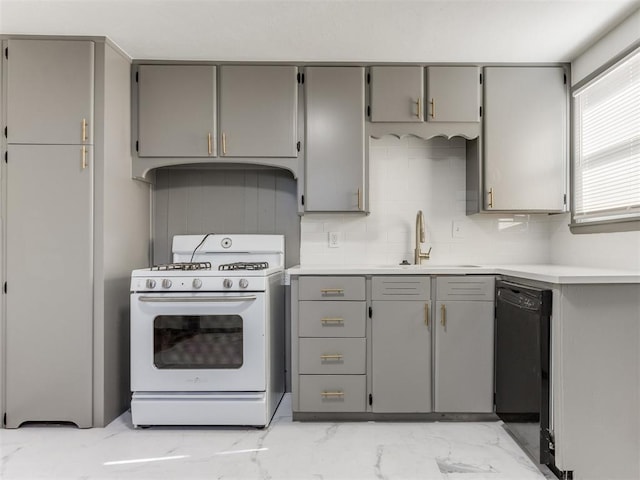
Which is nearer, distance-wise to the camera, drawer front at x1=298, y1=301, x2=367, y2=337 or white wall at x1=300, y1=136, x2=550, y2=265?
drawer front at x1=298, y1=301, x2=367, y2=337

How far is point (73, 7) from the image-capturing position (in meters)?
2.27

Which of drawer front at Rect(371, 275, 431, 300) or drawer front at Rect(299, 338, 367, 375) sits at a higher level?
drawer front at Rect(371, 275, 431, 300)

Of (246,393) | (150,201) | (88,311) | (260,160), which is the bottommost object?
(246,393)

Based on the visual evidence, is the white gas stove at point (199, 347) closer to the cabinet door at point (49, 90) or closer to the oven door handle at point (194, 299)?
the oven door handle at point (194, 299)

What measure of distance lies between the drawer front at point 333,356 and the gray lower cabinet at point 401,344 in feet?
0.27

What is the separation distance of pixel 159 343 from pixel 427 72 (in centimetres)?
233

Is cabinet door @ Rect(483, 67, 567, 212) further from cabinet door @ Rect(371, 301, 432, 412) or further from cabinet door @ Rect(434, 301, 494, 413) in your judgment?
cabinet door @ Rect(371, 301, 432, 412)

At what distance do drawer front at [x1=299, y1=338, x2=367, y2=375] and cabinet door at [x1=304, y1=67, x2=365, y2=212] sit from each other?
0.85m

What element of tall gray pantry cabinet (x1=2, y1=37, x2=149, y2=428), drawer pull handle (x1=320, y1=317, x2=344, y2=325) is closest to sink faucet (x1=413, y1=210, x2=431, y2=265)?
drawer pull handle (x1=320, y1=317, x2=344, y2=325)

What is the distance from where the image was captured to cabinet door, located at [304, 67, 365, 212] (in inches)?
115

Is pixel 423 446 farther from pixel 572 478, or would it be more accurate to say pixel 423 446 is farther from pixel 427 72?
pixel 427 72

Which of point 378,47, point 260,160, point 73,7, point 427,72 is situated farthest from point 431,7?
point 73,7

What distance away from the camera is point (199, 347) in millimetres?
2543

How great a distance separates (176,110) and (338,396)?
205 cm
